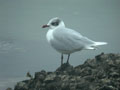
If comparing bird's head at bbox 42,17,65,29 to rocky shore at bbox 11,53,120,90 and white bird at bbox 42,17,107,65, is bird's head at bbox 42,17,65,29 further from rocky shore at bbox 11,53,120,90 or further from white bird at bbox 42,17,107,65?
rocky shore at bbox 11,53,120,90

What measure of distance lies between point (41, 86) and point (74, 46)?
71 cm

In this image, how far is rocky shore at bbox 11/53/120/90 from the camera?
2840 millimetres

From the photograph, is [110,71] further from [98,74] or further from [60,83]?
[60,83]

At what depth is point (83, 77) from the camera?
3.05 meters

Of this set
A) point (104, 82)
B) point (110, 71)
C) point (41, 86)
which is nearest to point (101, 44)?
point (110, 71)

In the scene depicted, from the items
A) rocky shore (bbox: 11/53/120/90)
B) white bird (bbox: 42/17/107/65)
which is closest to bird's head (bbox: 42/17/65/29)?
white bird (bbox: 42/17/107/65)

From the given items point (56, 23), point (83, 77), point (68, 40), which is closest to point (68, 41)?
point (68, 40)

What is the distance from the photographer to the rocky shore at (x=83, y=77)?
284 centimetres

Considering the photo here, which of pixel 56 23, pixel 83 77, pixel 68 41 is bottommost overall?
pixel 83 77

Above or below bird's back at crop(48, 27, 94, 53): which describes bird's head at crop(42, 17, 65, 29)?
above

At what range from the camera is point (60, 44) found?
3521 mm

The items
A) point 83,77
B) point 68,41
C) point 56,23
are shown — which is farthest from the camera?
point 56,23

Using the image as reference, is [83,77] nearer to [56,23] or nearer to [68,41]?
[68,41]

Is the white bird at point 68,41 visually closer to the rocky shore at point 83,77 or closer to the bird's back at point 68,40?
the bird's back at point 68,40
